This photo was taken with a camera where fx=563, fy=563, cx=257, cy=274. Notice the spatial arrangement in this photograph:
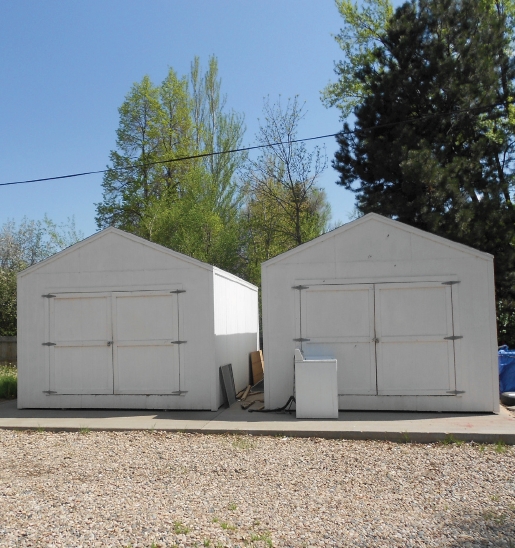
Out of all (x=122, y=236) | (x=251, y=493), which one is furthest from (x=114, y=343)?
(x=251, y=493)

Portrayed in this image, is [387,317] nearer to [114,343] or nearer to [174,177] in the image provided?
[114,343]

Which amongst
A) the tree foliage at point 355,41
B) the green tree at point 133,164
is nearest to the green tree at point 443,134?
the tree foliage at point 355,41

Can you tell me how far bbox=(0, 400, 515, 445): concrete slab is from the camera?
7293 millimetres

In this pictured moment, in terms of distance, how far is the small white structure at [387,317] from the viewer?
8.65m

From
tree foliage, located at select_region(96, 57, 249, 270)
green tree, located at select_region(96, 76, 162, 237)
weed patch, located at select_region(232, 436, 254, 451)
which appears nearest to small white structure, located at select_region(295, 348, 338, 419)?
weed patch, located at select_region(232, 436, 254, 451)

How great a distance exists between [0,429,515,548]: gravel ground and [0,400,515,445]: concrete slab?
0.26 meters

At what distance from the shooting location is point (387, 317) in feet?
29.1

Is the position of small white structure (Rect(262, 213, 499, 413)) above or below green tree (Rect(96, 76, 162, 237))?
below

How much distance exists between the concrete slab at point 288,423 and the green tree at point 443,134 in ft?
23.3

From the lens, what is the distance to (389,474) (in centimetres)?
574

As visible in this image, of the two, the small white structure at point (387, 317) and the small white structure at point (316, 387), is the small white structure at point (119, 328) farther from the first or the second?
the small white structure at point (316, 387)

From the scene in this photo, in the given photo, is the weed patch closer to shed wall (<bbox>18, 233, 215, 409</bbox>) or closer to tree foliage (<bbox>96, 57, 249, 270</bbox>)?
shed wall (<bbox>18, 233, 215, 409</bbox>)

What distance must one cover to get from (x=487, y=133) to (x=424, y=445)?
1270 cm

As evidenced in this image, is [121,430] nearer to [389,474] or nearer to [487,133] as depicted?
[389,474]
